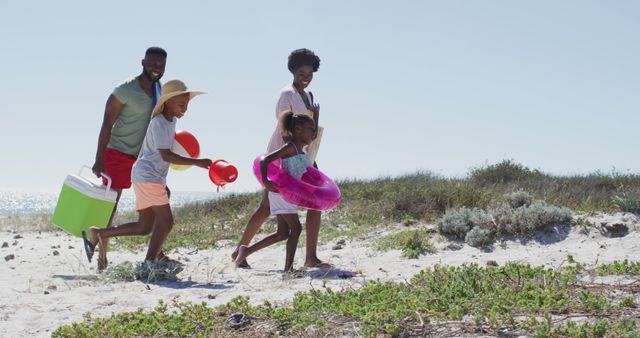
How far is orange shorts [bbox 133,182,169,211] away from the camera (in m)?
6.93

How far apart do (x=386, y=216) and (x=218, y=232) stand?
2.86 meters

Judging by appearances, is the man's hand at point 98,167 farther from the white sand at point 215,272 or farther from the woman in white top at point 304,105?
the woman in white top at point 304,105

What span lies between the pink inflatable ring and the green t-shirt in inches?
60.7

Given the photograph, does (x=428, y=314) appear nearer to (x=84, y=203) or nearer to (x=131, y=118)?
(x=131, y=118)

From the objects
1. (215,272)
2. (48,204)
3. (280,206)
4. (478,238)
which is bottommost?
(48,204)

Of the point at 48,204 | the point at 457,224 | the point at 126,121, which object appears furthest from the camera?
the point at 48,204

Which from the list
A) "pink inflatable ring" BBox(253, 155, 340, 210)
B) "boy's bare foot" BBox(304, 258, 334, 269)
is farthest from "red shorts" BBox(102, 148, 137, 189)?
"boy's bare foot" BBox(304, 258, 334, 269)

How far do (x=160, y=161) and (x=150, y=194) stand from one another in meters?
0.34

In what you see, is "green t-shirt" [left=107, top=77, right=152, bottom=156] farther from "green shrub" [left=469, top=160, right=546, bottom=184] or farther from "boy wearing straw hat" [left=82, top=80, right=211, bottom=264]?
"green shrub" [left=469, top=160, right=546, bottom=184]

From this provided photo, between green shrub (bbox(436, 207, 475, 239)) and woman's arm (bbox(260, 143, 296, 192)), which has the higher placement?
woman's arm (bbox(260, 143, 296, 192))

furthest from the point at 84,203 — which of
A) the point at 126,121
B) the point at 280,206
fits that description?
the point at 280,206

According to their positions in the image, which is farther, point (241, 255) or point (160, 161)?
point (241, 255)

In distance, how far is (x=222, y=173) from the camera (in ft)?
22.7

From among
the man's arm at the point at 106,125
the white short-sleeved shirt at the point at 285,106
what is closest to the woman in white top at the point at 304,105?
the white short-sleeved shirt at the point at 285,106
